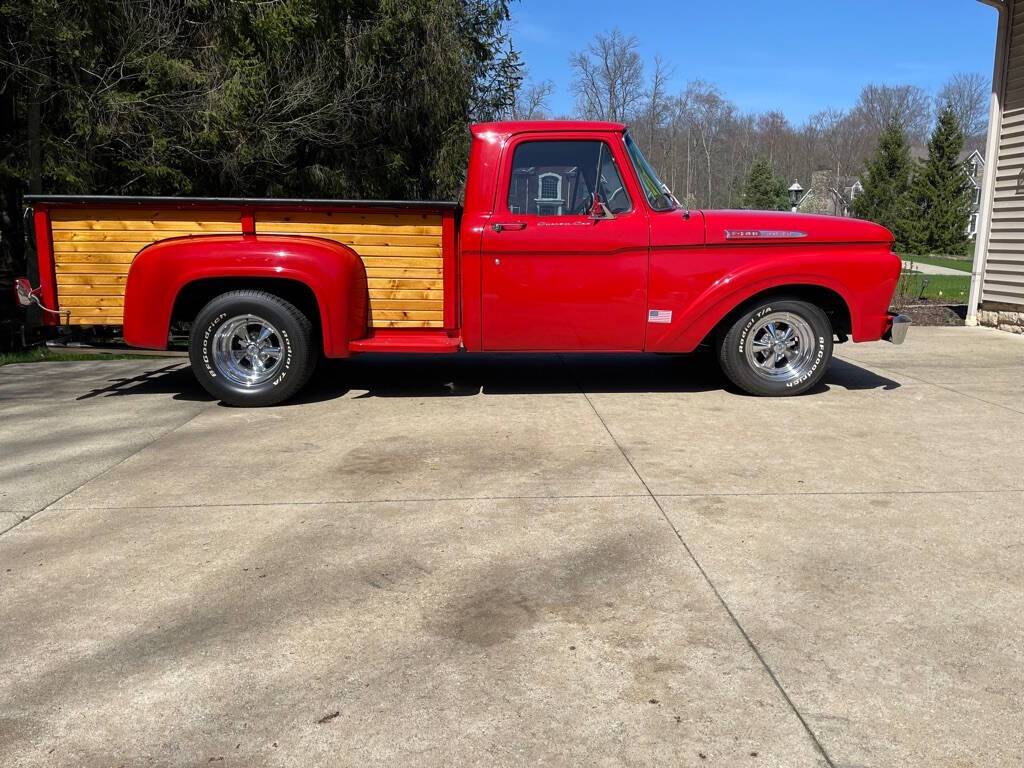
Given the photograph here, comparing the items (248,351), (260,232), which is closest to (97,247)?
(260,232)

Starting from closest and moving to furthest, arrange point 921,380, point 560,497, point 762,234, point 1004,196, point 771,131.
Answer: point 560,497, point 762,234, point 921,380, point 1004,196, point 771,131

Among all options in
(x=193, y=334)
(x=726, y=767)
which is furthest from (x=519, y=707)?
(x=193, y=334)

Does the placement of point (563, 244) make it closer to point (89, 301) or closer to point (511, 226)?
point (511, 226)

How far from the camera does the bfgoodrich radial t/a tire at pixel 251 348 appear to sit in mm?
6008

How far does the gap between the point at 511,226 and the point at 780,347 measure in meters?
2.36

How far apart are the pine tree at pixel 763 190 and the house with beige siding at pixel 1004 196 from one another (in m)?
51.9

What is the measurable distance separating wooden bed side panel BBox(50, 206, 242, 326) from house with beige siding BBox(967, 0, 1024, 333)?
9.36m

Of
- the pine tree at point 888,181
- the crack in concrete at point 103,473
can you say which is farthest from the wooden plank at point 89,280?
the pine tree at point 888,181

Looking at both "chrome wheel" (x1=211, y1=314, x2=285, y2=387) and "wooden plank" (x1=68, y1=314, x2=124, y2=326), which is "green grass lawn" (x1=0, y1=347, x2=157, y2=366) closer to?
"wooden plank" (x1=68, y1=314, x2=124, y2=326)

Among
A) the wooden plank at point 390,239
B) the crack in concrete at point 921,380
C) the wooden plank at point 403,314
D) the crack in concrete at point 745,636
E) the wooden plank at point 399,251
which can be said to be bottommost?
the crack in concrete at point 745,636

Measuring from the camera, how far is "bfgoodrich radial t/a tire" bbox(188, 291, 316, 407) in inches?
237

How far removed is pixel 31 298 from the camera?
5871 mm

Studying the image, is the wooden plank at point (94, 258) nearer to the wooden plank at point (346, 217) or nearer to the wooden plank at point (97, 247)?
the wooden plank at point (97, 247)

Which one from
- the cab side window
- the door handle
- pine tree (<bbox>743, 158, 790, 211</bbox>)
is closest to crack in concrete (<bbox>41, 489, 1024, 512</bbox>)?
the door handle
